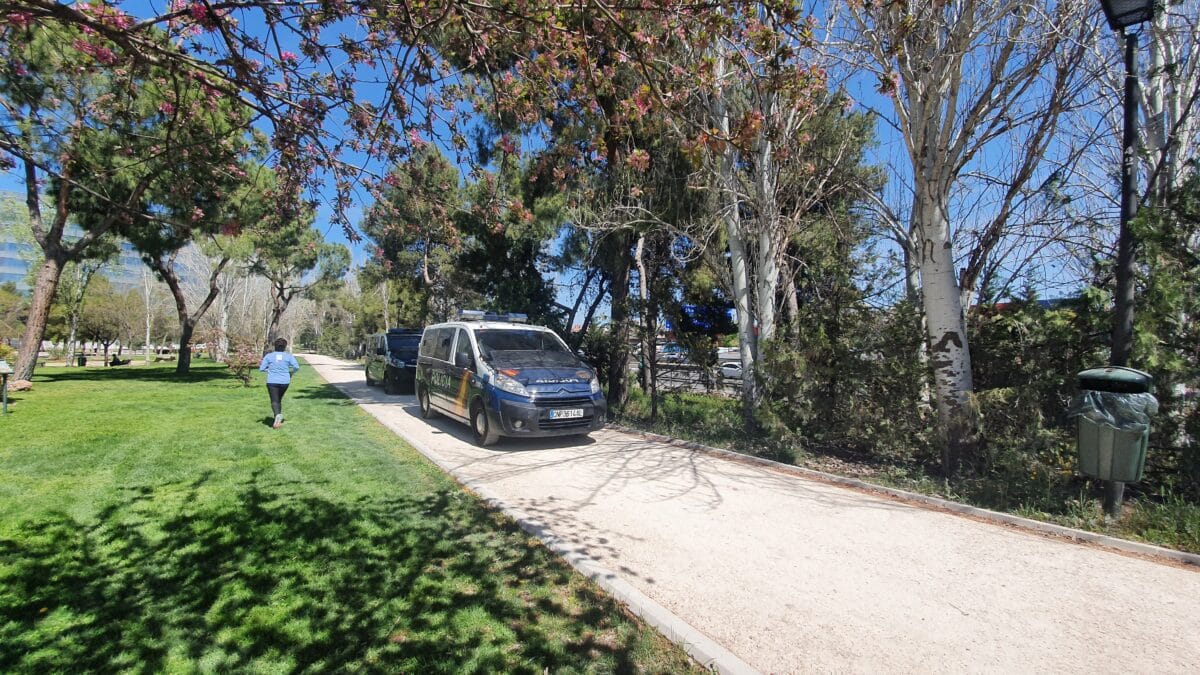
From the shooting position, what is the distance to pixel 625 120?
14.9 feet

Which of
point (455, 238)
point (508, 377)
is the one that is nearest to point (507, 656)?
point (455, 238)

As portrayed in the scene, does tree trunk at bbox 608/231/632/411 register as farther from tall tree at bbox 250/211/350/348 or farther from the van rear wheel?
tall tree at bbox 250/211/350/348

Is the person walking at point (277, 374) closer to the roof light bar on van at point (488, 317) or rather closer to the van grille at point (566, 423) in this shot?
the roof light bar on van at point (488, 317)

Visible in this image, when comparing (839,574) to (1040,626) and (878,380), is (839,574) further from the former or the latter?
(878,380)

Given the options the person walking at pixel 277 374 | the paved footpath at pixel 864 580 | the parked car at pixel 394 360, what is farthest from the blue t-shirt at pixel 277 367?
the parked car at pixel 394 360

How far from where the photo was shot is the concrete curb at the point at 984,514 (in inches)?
157

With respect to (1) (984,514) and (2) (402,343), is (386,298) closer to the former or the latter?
(2) (402,343)

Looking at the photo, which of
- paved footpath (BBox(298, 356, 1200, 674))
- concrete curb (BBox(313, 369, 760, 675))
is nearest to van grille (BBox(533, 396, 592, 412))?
paved footpath (BBox(298, 356, 1200, 674))

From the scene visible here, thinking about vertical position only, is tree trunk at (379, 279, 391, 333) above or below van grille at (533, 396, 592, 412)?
above

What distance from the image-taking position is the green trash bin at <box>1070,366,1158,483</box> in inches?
168

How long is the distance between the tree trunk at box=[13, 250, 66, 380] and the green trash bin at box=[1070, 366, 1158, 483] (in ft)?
69.7

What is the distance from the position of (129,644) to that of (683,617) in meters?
2.96

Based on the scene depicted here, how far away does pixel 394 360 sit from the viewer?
16.5 metres

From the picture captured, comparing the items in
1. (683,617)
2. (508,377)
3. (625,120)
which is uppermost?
(625,120)
